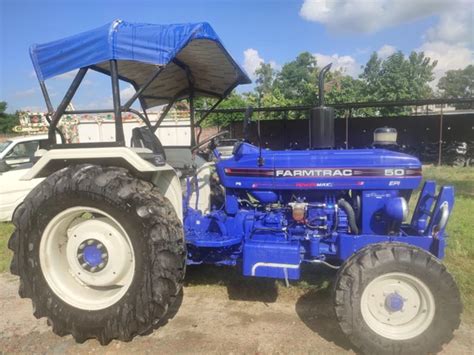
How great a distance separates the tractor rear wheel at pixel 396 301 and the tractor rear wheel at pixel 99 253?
125cm

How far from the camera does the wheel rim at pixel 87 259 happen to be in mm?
3125

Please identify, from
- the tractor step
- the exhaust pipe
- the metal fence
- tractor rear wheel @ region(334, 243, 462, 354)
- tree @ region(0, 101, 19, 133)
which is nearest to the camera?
tractor rear wheel @ region(334, 243, 462, 354)

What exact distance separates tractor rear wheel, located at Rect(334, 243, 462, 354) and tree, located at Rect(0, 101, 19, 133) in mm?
46472

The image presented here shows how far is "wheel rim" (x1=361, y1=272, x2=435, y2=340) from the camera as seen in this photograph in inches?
110

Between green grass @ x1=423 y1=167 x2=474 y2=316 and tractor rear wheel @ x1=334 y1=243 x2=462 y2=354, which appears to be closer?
tractor rear wheel @ x1=334 y1=243 x2=462 y2=354

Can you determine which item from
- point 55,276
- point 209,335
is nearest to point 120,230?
point 55,276

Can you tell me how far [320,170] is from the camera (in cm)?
335

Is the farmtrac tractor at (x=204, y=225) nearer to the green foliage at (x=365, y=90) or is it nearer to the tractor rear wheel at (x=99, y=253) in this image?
the tractor rear wheel at (x=99, y=253)

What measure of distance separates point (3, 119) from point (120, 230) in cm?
4945

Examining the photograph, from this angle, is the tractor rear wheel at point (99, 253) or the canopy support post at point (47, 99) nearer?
the tractor rear wheel at point (99, 253)

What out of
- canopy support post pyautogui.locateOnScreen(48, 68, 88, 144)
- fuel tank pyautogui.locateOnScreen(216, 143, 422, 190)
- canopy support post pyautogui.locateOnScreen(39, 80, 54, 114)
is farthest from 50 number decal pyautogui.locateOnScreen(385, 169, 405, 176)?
canopy support post pyautogui.locateOnScreen(39, 80, 54, 114)

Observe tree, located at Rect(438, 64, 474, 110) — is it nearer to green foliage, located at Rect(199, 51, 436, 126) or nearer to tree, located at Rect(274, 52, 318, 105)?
tree, located at Rect(274, 52, 318, 105)

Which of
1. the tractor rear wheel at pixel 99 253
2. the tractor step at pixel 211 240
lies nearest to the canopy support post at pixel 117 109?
the tractor rear wheel at pixel 99 253

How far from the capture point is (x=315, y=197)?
352 centimetres
